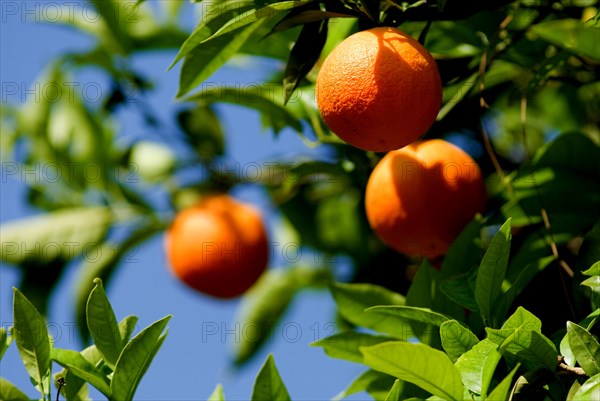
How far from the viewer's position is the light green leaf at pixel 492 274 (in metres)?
1.14

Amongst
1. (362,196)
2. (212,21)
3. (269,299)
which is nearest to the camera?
(212,21)

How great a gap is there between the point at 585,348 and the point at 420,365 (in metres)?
0.21

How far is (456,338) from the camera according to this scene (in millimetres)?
1104

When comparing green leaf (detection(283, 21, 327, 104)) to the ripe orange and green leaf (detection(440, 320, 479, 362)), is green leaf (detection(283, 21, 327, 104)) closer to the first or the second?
green leaf (detection(440, 320, 479, 362))

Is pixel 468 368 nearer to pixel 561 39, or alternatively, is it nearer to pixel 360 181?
pixel 561 39

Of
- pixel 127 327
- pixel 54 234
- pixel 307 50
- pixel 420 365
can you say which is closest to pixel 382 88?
pixel 307 50

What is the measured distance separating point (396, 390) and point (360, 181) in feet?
2.45

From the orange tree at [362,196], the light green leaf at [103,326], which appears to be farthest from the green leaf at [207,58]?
the light green leaf at [103,326]

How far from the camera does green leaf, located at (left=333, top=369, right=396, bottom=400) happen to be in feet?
4.77

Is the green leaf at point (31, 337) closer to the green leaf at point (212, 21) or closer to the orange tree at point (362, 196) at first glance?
the orange tree at point (362, 196)

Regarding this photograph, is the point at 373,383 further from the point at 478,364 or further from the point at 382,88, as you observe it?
the point at 382,88

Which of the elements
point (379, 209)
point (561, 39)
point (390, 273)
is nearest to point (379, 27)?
point (561, 39)

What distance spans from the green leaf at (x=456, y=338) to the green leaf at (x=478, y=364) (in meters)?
0.03

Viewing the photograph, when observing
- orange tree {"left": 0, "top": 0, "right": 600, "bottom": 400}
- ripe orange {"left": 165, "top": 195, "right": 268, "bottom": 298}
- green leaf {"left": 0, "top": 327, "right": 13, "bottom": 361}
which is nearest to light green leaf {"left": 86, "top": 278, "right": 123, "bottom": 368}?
orange tree {"left": 0, "top": 0, "right": 600, "bottom": 400}
